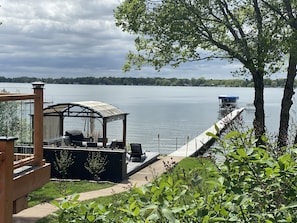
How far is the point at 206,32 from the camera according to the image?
1379cm

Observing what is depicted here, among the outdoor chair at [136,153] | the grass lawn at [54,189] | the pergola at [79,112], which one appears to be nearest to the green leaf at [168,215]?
the grass lawn at [54,189]

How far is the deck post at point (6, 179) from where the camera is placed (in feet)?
12.7

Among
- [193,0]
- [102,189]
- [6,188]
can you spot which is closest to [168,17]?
[193,0]

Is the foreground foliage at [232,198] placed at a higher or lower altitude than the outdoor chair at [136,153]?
higher

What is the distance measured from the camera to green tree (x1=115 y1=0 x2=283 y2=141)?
12969mm

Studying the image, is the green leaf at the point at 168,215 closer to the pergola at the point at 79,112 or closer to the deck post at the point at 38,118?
the deck post at the point at 38,118

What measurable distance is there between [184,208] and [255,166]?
34 centimetres

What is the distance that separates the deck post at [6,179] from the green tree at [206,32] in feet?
31.1

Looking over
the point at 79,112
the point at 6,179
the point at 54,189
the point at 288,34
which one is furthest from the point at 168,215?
the point at 79,112

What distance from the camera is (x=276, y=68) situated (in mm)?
13453

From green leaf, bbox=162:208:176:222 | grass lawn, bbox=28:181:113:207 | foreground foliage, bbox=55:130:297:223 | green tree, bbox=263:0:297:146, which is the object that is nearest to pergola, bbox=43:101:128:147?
grass lawn, bbox=28:181:113:207

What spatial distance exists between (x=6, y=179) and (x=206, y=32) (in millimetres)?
10679

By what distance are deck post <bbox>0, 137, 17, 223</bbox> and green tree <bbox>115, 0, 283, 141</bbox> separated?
31.1 ft

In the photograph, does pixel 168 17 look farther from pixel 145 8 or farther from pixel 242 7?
pixel 242 7
